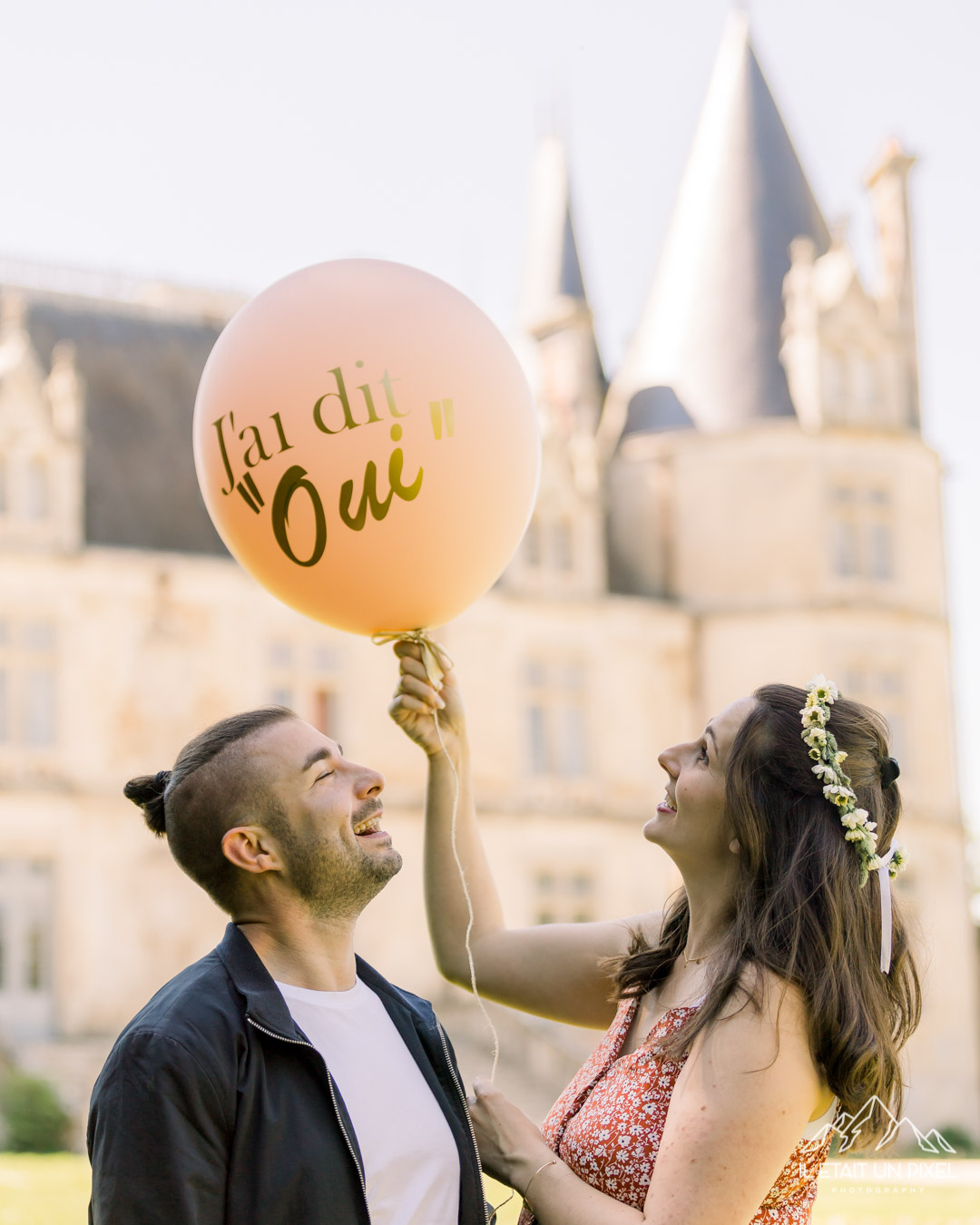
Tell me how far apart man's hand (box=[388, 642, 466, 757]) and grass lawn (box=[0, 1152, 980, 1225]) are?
5.38m

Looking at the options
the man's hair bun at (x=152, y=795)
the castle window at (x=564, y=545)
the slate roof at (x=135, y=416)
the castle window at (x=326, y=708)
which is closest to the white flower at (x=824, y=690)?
the man's hair bun at (x=152, y=795)

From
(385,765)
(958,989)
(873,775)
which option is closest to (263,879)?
(873,775)

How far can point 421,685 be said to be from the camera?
322 cm

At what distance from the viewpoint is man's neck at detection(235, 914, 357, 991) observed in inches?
105

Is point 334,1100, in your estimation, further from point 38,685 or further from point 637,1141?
point 38,685

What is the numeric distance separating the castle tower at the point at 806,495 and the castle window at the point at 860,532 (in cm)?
2

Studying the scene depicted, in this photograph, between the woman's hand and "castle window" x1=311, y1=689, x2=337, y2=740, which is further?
"castle window" x1=311, y1=689, x2=337, y2=740

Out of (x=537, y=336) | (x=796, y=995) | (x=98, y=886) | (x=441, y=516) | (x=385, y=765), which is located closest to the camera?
(x=796, y=995)

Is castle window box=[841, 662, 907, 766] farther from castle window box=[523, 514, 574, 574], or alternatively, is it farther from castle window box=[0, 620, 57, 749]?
castle window box=[0, 620, 57, 749]

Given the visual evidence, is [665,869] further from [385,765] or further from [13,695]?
[13,695]

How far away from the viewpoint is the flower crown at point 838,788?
2.58m

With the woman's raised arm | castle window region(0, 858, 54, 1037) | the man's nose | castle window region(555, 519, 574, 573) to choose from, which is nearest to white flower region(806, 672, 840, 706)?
the woman's raised arm

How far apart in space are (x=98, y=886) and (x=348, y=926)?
1351 cm

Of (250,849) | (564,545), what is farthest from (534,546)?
(250,849)
